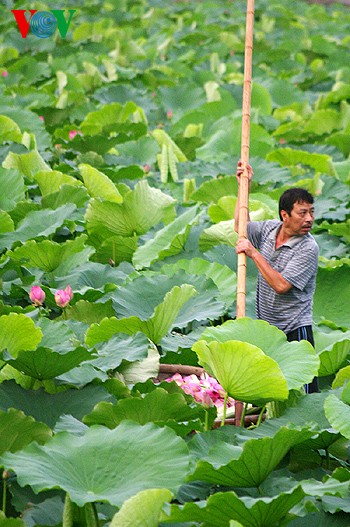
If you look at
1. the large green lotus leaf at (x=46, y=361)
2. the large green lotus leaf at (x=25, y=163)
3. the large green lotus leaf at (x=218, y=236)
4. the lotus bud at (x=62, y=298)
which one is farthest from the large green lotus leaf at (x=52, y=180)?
the large green lotus leaf at (x=46, y=361)

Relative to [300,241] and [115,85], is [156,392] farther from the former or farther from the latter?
[115,85]

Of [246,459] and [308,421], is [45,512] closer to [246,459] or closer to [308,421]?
[246,459]

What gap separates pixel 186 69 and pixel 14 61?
1261 mm

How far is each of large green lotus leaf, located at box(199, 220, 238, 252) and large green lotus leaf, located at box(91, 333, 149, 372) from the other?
98cm

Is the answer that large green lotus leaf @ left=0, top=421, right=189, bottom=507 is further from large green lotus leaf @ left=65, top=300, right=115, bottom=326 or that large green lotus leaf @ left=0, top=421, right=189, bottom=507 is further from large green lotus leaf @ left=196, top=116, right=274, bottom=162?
large green lotus leaf @ left=196, top=116, right=274, bottom=162

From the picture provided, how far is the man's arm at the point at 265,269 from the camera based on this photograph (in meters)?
2.89

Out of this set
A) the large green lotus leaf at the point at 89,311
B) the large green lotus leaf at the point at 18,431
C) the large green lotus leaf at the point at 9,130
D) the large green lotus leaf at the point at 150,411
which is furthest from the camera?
the large green lotus leaf at the point at 9,130

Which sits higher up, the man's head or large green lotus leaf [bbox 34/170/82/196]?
the man's head

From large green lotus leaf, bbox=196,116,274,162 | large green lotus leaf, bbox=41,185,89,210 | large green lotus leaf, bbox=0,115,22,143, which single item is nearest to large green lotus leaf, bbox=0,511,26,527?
large green lotus leaf, bbox=41,185,89,210

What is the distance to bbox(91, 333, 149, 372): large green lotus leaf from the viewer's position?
2656 millimetres

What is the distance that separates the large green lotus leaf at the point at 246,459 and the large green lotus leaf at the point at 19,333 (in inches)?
19.6

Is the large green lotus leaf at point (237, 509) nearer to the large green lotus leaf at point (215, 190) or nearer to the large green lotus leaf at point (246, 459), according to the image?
the large green lotus leaf at point (246, 459)

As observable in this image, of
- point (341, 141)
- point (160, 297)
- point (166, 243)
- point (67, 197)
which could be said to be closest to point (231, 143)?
point (341, 141)

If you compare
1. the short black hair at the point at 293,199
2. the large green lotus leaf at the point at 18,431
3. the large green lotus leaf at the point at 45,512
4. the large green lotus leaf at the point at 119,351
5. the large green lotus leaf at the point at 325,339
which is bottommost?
the large green lotus leaf at the point at 325,339
